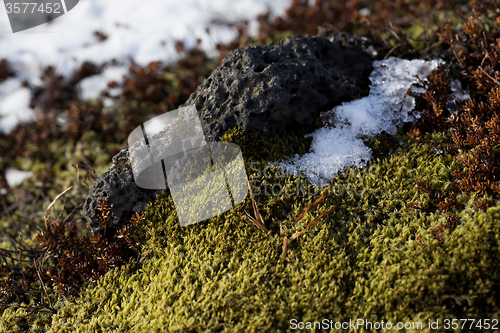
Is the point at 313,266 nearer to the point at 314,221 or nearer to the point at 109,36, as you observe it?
the point at 314,221

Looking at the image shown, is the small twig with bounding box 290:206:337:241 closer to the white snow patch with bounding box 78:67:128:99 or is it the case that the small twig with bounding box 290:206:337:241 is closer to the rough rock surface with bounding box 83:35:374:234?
the rough rock surface with bounding box 83:35:374:234

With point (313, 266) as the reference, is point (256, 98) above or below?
above

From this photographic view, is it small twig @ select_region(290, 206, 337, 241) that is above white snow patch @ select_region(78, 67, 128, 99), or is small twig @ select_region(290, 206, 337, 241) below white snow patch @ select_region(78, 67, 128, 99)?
below

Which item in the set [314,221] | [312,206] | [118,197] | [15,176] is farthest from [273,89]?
[15,176]

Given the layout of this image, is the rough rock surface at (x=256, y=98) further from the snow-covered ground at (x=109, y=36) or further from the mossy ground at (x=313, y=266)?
the snow-covered ground at (x=109, y=36)

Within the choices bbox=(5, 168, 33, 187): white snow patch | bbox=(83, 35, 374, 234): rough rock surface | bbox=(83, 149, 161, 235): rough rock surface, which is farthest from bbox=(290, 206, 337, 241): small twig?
bbox=(5, 168, 33, 187): white snow patch

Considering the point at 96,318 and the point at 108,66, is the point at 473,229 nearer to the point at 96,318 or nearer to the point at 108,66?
the point at 96,318
